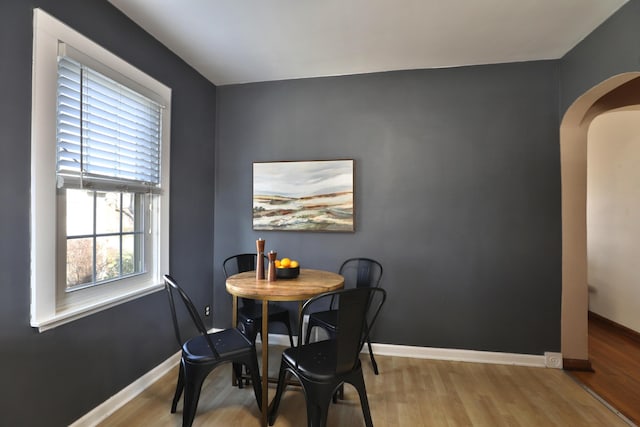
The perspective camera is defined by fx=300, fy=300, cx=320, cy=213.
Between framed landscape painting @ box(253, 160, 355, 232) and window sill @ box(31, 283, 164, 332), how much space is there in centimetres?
128

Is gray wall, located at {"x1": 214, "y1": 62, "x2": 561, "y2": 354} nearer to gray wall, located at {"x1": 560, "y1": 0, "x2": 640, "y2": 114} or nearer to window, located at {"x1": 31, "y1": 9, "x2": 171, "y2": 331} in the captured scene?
gray wall, located at {"x1": 560, "y1": 0, "x2": 640, "y2": 114}

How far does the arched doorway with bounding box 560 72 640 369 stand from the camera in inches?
102

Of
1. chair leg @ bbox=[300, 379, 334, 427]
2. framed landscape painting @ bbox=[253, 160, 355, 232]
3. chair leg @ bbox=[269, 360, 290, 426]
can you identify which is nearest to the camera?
chair leg @ bbox=[300, 379, 334, 427]

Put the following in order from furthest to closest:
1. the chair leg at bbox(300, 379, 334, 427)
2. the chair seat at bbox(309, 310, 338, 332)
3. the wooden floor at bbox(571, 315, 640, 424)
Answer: the chair seat at bbox(309, 310, 338, 332) < the wooden floor at bbox(571, 315, 640, 424) < the chair leg at bbox(300, 379, 334, 427)

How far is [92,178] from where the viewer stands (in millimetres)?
1826

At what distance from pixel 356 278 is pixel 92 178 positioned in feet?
7.32

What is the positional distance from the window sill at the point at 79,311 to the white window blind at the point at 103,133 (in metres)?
0.70

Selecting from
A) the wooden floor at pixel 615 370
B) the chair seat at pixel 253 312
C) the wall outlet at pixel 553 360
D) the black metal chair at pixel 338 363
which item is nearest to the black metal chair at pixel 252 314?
the chair seat at pixel 253 312

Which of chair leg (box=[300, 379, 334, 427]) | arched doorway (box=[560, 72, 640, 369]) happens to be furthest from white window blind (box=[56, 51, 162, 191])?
arched doorway (box=[560, 72, 640, 369])

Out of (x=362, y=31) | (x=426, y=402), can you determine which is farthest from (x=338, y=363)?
(x=362, y=31)

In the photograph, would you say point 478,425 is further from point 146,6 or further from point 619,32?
point 146,6

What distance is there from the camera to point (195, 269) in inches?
115

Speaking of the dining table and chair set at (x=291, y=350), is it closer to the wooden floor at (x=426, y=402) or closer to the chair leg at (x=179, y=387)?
the chair leg at (x=179, y=387)

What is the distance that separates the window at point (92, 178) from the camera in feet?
5.09
